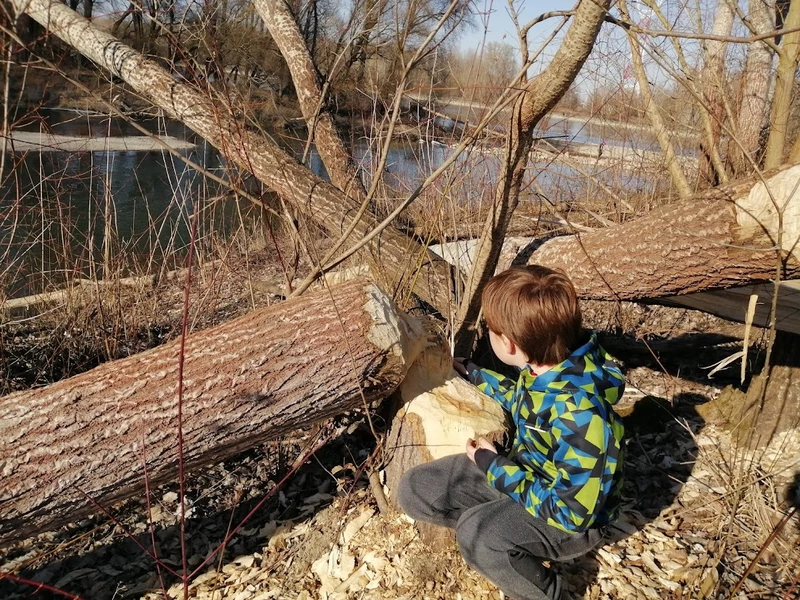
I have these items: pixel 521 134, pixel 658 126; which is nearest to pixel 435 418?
pixel 521 134

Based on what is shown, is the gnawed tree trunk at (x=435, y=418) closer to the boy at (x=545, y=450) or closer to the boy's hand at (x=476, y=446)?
the boy's hand at (x=476, y=446)

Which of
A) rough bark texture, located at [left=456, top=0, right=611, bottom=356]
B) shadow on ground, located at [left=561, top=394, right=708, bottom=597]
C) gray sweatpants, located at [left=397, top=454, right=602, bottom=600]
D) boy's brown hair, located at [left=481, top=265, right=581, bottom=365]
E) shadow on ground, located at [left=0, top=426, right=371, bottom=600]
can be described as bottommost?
shadow on ground, located at [left=0, top=426, right=371, bottom=600]

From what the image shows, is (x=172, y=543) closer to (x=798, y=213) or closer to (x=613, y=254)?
(x=613, y=254)

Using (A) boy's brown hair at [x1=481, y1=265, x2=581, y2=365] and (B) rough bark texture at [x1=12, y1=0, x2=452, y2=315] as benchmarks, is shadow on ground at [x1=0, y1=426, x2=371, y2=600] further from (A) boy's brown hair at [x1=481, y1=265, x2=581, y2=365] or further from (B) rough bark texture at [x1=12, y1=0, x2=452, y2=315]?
(A) boy's brown hair at [x1=481, y1=265, x2=581, y2=365]

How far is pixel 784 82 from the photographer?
245 cm

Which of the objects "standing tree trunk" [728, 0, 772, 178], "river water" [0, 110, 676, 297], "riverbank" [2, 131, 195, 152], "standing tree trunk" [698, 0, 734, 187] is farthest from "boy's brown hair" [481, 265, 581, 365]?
"standing tree trunk" [728, 0, 772, 178]

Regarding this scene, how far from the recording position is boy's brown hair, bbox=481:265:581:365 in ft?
4.83

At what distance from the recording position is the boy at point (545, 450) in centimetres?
137

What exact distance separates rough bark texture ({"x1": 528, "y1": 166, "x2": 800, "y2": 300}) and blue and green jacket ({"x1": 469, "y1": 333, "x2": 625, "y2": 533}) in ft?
1.90

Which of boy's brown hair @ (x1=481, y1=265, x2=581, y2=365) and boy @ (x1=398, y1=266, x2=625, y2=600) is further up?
boy's brown hair @ (x1=481, y1=265, x2=581, y2=365)

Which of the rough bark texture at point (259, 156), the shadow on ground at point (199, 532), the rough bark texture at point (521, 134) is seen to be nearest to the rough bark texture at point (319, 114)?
the rough bark texture at point (259, 156)

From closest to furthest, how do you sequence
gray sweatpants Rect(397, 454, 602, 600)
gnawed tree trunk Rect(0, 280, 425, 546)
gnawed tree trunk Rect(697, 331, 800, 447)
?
gray sweatpants Rect(397, 454, 602, 600) < gnawed tree trunk Rect(0, 280, 425, 546) < gnawed tree trunk Rect(697, 331, 800, 447)

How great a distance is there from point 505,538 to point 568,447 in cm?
33

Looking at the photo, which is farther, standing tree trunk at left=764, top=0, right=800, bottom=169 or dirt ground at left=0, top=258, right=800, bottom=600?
standing tree trunk at left=764, top=0, right=800, bottom=169
